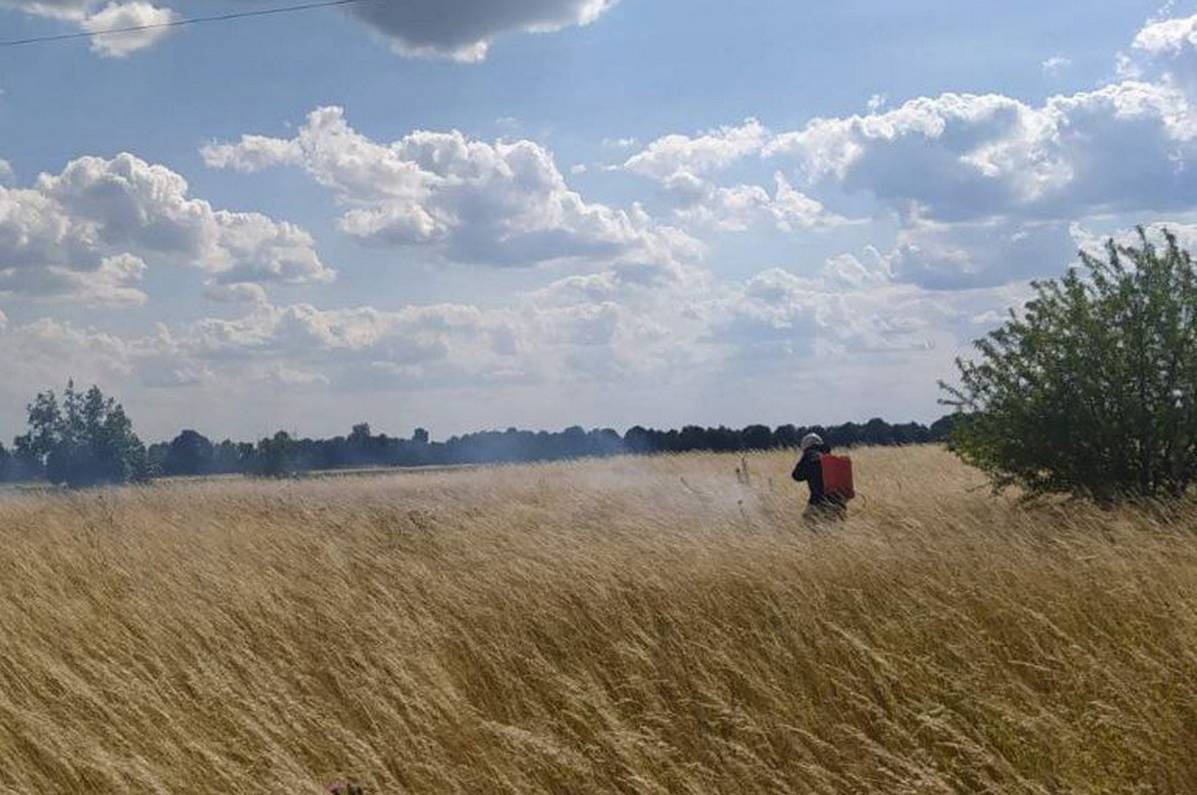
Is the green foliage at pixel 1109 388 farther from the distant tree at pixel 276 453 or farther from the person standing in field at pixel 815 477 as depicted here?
the distant tree at pixel 276 453

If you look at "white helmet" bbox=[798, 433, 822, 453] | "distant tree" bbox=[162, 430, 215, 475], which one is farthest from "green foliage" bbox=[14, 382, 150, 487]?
"white helmet" bbox=[798, 433, 822, 453]

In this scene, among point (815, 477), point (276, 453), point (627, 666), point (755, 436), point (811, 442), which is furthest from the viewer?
point (276, 453)

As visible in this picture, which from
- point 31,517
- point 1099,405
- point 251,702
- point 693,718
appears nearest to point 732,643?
point 693,718

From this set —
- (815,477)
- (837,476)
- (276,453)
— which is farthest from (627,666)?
(276,453)

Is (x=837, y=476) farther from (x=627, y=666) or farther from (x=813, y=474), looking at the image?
(x=627, y=666)

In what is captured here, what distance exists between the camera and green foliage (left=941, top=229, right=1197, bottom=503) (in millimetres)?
11891

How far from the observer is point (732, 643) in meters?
5.71

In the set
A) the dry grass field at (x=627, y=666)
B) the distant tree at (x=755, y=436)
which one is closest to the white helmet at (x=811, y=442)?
the dry grass field at (x=627, y=666)

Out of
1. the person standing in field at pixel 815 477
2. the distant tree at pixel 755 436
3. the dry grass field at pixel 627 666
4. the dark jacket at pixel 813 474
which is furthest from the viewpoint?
the distant tree at pixel 755 436

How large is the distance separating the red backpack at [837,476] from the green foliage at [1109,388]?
1978 millimetres

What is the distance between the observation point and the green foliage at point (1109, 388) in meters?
11.9

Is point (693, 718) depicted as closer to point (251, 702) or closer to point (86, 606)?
point (251, 702)

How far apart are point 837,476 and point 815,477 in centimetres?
23

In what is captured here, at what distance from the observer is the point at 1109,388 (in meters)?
12.1
